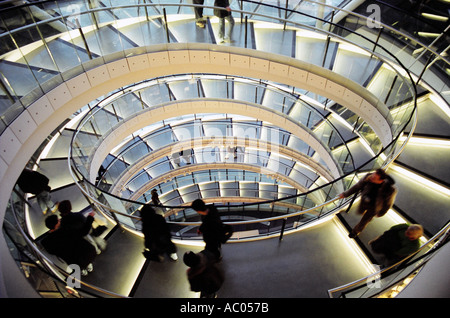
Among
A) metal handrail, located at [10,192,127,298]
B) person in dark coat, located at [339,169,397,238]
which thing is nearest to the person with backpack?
metal handrail, located at [10,192,127,298]

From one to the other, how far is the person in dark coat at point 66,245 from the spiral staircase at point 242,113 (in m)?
0.22

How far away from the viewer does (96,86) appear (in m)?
7.29

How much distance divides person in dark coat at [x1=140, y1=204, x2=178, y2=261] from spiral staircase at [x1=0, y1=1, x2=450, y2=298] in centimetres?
39

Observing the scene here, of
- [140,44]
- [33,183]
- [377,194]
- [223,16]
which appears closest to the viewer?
[377,194]

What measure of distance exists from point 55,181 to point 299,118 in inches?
334

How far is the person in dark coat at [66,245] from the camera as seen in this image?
4.30 m

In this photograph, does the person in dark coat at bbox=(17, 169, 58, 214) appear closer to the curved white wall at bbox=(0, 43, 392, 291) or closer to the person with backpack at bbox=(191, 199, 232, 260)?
the curved white wall at bbox=(0, 43, 392, 291)

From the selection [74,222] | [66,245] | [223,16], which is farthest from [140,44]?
[66,245]

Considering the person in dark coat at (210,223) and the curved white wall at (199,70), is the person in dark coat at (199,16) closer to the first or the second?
the curved white wall at (199,70)

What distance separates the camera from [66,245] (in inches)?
171

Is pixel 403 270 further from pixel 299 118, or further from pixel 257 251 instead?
pixel 299 118

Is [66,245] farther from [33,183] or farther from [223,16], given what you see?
[223,16]

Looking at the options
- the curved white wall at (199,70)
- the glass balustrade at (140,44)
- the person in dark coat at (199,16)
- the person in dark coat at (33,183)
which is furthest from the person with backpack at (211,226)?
the person in dark coat at (199,16)

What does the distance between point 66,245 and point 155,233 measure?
1.36 metres
